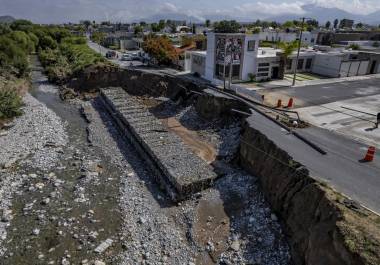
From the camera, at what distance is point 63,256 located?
15.4m

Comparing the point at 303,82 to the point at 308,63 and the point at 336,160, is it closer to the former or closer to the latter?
the point at 308,63

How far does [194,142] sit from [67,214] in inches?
520

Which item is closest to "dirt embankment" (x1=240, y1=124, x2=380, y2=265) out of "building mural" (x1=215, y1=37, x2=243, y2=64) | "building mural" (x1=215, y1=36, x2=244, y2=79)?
"building mural" (x1=215, y1=36, x2=244, y2=79)

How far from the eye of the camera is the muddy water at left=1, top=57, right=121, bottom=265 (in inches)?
616

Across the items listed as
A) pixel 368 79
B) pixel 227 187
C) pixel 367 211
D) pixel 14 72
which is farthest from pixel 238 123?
pixel 14 72

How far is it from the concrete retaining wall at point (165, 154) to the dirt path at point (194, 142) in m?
1.49

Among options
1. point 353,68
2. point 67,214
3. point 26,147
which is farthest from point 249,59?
point 67,214

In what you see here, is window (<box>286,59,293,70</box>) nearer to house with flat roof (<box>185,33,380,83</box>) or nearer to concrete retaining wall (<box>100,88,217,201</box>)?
house with flat roof (<box>185,33,380,83</box>)

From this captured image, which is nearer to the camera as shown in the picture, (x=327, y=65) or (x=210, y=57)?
(x=210, y=57)

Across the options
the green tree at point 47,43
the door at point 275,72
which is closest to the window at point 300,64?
the door at point 275,72

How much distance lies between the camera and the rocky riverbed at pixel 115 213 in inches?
614

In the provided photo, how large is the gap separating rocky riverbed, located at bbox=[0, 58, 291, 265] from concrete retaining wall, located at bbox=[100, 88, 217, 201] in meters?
0.83

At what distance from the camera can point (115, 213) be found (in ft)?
61.7

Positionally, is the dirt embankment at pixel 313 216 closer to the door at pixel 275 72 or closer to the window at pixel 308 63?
the door at pixel 275 72
